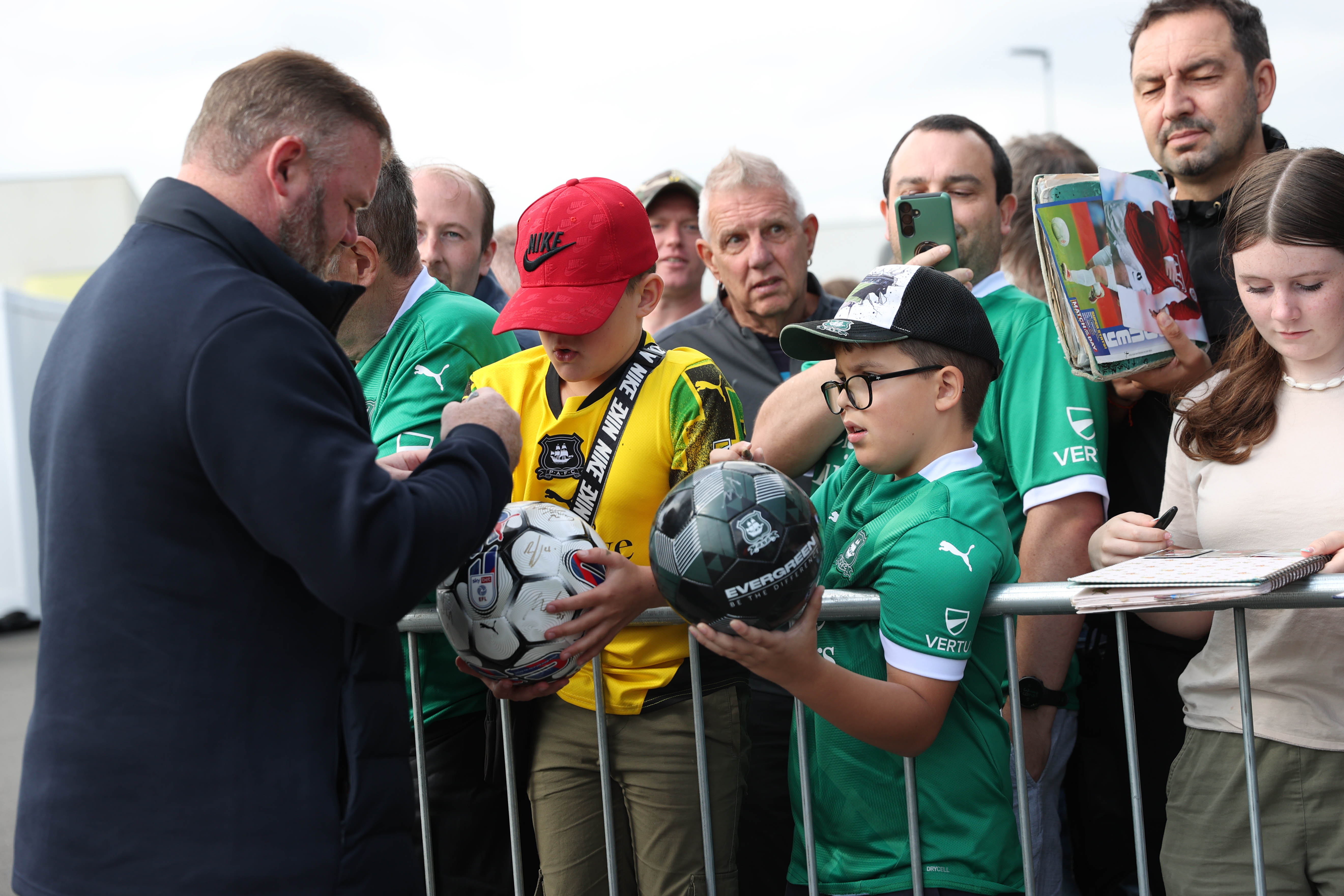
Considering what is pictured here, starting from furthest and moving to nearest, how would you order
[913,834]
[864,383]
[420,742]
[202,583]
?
1. [420,742]
2. [864,383]
3. [913,834]
4. [202,583]

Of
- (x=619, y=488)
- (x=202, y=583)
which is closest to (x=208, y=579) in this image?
(x=202, y=583)

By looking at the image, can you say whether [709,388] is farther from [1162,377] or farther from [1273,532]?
[1273,532]

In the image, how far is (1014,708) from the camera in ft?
7.89

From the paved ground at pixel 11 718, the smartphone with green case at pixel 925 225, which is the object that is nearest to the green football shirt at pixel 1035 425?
the smartphone with green case at pixel 925 225

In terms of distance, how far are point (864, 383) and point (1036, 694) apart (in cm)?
114

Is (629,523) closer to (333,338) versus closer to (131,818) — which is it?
(333,338)

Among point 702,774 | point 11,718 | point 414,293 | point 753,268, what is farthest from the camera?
point 11,718

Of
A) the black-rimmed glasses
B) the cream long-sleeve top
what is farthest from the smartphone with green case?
the cream long-sleeve top

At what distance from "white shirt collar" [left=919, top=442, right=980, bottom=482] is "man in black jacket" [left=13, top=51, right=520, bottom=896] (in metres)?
1.07

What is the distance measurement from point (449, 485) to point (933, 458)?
3.74ft

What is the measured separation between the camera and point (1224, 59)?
10.9ft

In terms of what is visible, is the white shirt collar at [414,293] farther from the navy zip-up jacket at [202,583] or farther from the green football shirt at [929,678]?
the green football shirt at [929,678]

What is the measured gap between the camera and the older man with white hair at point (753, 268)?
414 cm

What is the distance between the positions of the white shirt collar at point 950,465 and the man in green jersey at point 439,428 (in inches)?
51.1
